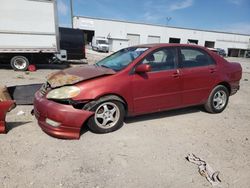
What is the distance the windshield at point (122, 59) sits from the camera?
14.8ft

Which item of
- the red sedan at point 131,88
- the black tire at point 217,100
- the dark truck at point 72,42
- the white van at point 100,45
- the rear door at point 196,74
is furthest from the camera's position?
the white van at point 100,45

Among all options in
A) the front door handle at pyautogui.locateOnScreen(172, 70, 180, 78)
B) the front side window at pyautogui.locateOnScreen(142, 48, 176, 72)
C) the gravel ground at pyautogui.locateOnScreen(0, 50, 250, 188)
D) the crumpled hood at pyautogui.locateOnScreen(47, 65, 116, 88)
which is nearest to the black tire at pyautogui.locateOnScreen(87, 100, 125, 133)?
the gravel ground at pyautogui.locateOnScreen(0, 50, 250, 188)

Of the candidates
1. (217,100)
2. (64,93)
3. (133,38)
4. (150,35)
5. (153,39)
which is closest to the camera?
(64,93)

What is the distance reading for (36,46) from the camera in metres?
11.5

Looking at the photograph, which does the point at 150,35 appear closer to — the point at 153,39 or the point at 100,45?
the point at 153,39

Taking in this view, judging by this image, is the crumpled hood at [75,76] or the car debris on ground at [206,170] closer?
the car debris on ground at [206,170]

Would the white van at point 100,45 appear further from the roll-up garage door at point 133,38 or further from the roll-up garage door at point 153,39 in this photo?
the roll-up garage door at point 153,39

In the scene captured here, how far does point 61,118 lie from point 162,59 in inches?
A: 90.4

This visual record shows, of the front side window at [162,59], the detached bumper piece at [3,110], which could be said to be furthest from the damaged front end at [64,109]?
the front side window at [162,59]

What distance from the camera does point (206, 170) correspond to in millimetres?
3203

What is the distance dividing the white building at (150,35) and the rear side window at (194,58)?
1476 inches

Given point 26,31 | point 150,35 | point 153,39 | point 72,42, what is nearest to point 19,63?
point 26,31

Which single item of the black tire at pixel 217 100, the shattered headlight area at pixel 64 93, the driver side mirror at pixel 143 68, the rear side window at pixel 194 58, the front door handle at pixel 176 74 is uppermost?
the rear side window at pixel 194 58

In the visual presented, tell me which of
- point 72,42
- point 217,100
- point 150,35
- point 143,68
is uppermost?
point 150,35
